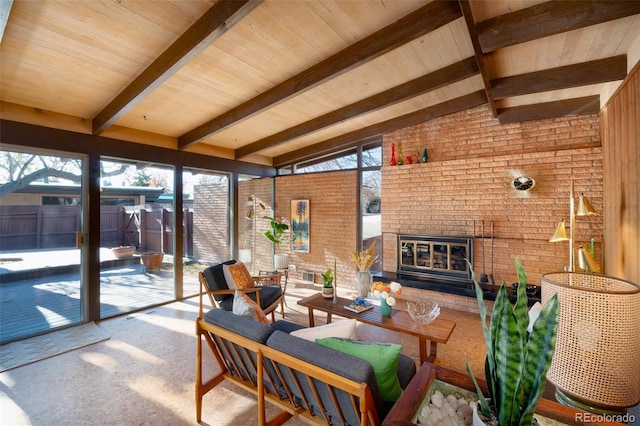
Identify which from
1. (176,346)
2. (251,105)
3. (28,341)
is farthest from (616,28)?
(28,341)

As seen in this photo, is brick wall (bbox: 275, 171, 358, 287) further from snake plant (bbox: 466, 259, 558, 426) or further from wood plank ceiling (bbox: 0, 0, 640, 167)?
snake plant (bbox: 466, 259, 558, 426)

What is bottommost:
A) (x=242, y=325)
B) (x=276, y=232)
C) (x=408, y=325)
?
(x=408, y=325)

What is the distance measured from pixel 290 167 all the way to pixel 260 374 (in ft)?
17.1

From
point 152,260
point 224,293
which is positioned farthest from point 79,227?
point 224,293

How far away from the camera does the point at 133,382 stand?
2.54 metres

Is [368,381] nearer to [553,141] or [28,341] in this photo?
[28,341]

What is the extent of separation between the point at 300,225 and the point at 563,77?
4731 mm

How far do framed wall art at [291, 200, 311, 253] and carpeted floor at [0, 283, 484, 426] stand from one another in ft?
8.94

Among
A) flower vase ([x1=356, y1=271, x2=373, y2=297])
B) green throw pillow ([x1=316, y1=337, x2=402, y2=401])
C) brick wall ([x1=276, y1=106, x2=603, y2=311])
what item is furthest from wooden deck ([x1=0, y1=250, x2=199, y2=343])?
green throw pillow ([x1=316, y1=337, x2=402, y2=401])

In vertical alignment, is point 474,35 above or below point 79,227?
above

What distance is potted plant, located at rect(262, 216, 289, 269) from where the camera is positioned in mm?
5941

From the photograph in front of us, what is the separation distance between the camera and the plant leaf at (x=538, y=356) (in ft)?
3.20

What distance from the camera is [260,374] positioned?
172 centimetres

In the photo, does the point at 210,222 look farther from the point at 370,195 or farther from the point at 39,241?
the point at 370,195
